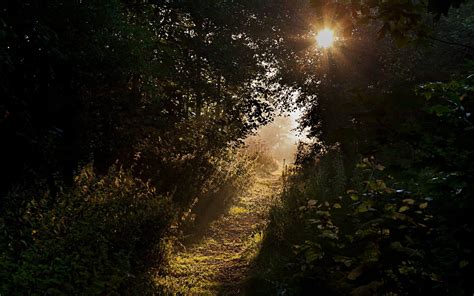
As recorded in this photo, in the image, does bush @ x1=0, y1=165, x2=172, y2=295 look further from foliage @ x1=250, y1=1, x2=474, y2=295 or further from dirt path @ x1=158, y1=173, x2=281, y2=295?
foliage @ x1=250, y1=1, x2=474, y2=295

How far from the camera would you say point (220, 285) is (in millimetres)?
7316

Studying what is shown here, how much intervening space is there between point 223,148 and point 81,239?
26.8 ft

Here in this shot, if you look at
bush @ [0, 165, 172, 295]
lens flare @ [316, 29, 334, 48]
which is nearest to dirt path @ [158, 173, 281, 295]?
bush @ [0, 165, 172, 295]

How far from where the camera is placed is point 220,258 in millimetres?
8836

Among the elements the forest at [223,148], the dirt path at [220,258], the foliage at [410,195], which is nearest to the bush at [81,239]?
the forest at [223,148]

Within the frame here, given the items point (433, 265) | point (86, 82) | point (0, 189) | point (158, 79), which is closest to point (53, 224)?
point (0, 189)

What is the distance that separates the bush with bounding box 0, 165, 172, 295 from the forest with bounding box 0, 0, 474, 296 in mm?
35

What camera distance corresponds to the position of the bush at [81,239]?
4629mm

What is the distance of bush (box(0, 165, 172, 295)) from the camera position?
4629 millimetres

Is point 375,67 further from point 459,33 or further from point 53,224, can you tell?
point 53,224

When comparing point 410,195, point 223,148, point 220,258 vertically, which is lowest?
point 410,195

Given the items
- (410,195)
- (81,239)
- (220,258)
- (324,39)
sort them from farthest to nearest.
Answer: (324,39) → (220,258) → (81,239) → (410,195)

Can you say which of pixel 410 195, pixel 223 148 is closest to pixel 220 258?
pixel 223 148

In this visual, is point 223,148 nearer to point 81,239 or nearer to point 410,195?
point 81,239
